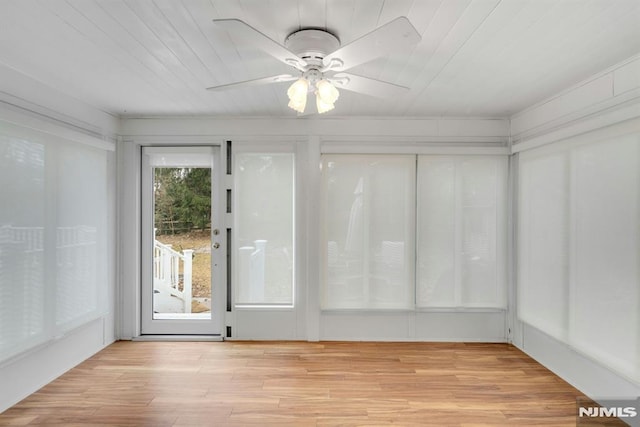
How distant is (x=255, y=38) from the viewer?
5.20 ft

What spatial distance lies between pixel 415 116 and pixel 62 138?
129 inches

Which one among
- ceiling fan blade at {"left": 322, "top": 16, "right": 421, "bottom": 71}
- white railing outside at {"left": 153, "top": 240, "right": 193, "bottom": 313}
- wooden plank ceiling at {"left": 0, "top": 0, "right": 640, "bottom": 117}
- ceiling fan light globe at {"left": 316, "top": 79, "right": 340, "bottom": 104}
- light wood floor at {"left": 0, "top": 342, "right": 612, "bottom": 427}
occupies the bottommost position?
light wood floor at {"left": 0, "top": 342, "right": 612, "bottom": 427}

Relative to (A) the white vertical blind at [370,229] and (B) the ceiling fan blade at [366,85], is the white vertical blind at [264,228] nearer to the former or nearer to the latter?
(A) the white vertical blind at [370,229]

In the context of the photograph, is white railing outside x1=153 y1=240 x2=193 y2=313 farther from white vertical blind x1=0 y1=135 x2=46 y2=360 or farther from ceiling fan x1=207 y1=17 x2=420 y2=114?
ceiling fan x1=207 y1=17 x2=420 y2=114

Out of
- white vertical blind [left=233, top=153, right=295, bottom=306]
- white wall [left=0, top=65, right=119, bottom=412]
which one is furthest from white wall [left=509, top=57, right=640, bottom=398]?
white wall [left=0, top=65, right=119, bottom=412]

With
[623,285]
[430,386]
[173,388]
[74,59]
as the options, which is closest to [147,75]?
[74,59]

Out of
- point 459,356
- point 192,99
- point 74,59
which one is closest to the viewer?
point 74,59

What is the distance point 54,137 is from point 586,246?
426 cm

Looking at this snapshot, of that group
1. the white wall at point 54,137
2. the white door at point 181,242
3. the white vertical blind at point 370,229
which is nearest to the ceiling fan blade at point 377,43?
the white vertical blind at point 370,229

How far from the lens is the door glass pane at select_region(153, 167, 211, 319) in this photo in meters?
3.93

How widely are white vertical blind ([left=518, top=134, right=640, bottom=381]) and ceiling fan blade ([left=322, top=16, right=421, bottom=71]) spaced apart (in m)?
1.82

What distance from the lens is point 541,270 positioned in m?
3.20

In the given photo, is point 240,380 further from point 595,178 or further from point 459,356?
point 595,178

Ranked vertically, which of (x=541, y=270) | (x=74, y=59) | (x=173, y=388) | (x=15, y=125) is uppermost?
(x=74, y=59)
